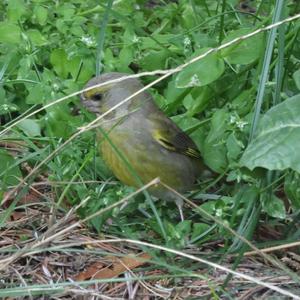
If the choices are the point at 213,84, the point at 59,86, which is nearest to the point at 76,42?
the point at 59,86

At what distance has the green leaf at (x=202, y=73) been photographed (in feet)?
14.0

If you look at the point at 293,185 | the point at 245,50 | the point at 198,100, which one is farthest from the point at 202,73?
the point at 293,185

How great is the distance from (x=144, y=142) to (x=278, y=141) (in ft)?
3.00

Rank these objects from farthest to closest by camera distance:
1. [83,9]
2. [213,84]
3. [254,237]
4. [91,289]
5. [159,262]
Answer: [83,9] < [213,84] < [254,237] < [91,289] < [159,262]

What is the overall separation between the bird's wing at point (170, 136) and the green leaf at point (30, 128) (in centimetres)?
53

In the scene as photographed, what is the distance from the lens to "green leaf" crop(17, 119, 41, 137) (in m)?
4.81

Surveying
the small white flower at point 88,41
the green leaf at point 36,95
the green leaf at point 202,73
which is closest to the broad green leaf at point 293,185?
the green leaf at point 202,73

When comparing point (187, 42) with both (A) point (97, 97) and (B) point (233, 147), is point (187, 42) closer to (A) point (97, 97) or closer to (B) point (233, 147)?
(A) point (97, 97)

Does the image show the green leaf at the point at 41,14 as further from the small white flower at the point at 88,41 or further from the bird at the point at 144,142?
the bird at the point at 144,142

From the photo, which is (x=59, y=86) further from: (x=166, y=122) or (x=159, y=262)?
(x=159, y=262)

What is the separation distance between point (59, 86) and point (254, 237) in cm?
108

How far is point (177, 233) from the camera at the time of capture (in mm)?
4176

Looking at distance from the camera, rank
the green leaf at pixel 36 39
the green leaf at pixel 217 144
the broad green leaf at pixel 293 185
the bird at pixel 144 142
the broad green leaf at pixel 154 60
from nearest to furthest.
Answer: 1. the broad green leaf at pixel 293 185
2. the green leaf at pixel 217 144
3. the bird at pixel 144 142
4. the broad green leaf at pixel 154 60
5. the green leaf at pixel 36 39

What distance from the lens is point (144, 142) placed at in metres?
4.70
